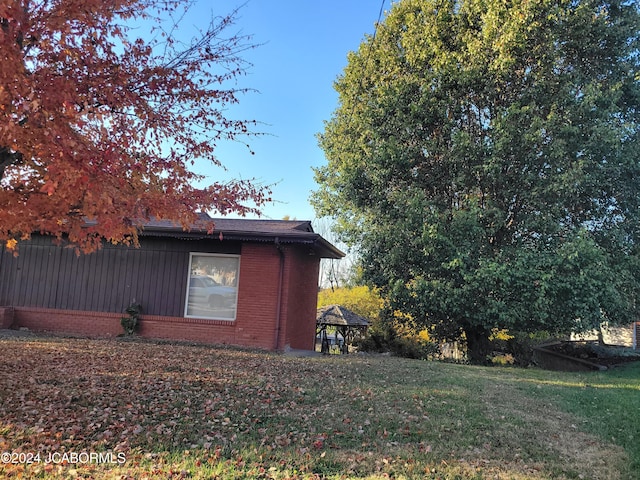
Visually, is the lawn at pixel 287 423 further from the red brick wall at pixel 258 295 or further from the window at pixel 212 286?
the window at pixel 212 286

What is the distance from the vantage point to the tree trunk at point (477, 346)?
12.9m

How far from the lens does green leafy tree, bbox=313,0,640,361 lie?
1048cm

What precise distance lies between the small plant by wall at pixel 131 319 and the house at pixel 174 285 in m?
0.14

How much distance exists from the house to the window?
0.02 meters

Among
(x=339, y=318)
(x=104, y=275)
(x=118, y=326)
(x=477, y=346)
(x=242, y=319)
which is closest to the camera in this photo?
(x=242, y=319)

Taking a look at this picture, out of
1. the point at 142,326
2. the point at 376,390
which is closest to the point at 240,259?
the point at 142,326

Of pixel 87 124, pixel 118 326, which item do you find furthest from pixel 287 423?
pixel 118 326

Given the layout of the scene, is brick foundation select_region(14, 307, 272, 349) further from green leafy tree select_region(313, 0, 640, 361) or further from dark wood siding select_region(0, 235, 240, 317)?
green leafy tree select_region(313, 0, 640, 361)

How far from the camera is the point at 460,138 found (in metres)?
11.3

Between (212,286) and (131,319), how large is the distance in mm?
2059

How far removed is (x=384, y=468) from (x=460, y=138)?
945cm

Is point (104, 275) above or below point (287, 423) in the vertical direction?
above

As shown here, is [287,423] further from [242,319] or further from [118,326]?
[118,326]

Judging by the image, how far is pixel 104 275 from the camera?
1105 cm
